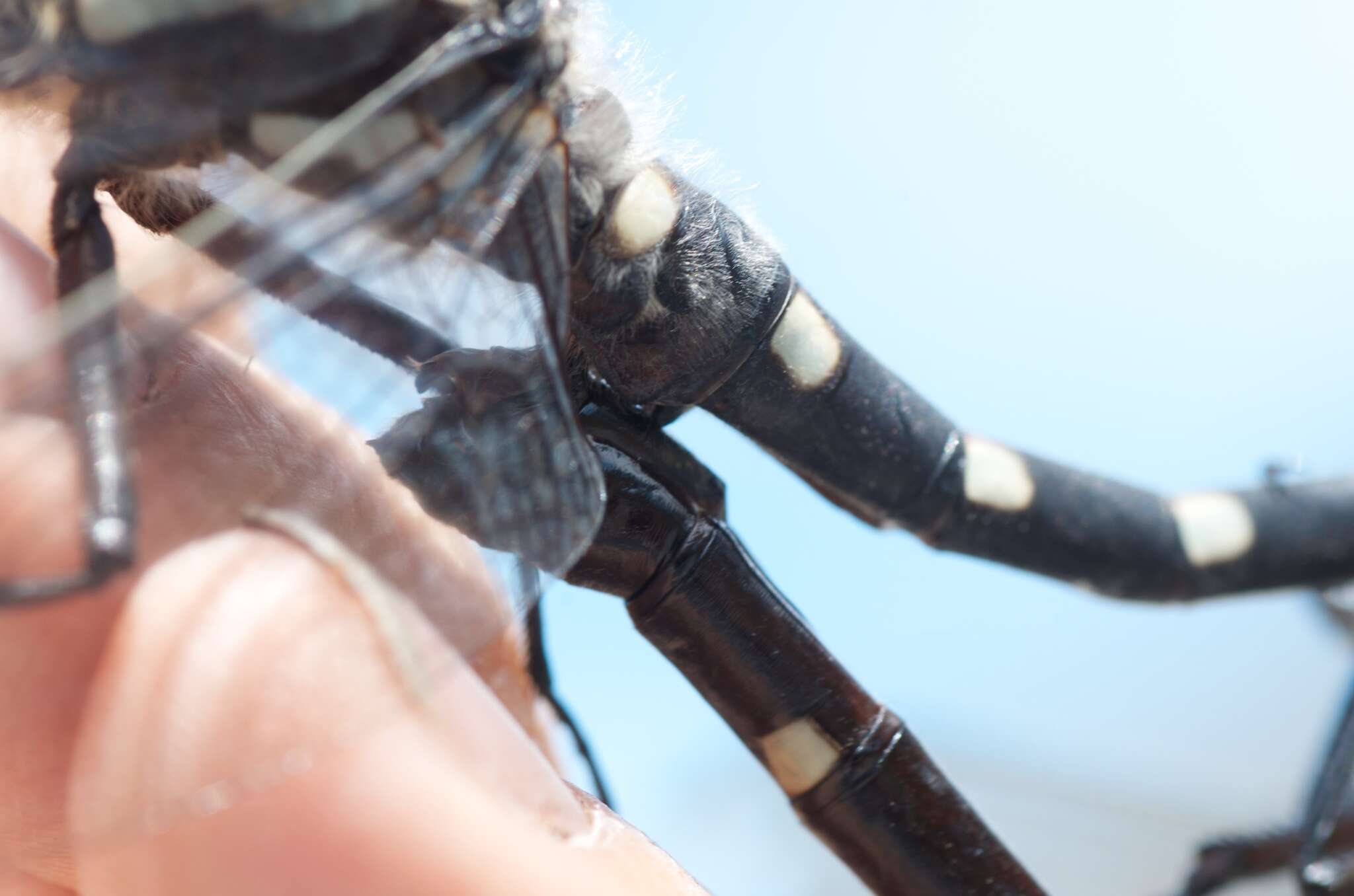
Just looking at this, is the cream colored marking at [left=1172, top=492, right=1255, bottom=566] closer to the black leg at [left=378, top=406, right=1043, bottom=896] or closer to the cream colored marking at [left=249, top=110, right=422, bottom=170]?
the black leg at [left=378, top=406, right=1043, bottom=896]

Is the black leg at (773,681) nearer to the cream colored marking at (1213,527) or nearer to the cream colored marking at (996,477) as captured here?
the cream colored marking at (996,477)

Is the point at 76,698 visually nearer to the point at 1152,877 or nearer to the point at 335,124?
the point at 335,124

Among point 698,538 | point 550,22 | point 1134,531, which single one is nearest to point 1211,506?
point 1134,531

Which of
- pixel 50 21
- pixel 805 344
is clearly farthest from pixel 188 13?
pixel 805 344

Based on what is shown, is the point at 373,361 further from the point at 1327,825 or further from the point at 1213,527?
the point at 1327,825

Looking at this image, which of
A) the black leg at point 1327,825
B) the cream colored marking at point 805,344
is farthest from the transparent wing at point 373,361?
the black leg at point 1327,825

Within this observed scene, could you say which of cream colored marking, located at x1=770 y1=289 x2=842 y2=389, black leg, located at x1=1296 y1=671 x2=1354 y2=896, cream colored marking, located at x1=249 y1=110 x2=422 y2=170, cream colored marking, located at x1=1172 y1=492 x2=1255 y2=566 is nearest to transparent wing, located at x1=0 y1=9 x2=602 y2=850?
cream colored marking, located at x1=249 y1=110 x2=422 y2=170
